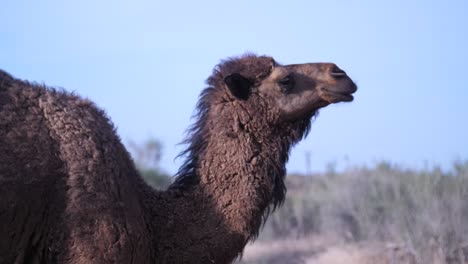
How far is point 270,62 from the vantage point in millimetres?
7773

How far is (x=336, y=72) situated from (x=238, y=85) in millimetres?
910

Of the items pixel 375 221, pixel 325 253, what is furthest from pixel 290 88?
pixel 375 221

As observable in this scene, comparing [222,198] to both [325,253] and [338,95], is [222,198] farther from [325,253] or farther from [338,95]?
[325,253]

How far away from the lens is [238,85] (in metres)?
7.52

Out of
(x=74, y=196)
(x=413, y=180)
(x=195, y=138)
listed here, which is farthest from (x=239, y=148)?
(x=413, y=180)

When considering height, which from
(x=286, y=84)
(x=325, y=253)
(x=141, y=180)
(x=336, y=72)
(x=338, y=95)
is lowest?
(x=325, y=253)

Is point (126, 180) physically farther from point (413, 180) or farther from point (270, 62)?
point (413, 180)

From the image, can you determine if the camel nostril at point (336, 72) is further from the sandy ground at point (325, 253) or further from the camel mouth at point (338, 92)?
the sandy ground at point (325, 253)

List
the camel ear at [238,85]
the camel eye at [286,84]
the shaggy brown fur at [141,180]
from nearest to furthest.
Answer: the shaggy brown fur at [141,180], the camel ear at [238,85], the camel eye at [286,84]

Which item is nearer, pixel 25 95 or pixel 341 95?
pixel 25 95

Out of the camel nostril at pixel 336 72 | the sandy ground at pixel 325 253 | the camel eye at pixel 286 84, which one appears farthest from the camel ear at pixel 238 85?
the sandy ground at pixel 325 253

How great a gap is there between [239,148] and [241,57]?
40.0 inches

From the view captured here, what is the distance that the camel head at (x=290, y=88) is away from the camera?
7539 millimetres

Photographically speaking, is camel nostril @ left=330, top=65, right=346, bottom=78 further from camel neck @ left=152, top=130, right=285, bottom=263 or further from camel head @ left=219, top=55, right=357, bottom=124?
camel neck @ left=152, top=130, right=285, bottom=263
